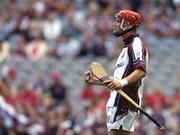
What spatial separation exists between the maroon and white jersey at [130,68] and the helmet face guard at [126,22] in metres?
0.10

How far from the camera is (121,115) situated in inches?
320

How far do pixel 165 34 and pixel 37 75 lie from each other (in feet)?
10.3

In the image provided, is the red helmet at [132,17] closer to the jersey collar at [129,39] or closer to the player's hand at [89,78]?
the jersey collar at [129,39]

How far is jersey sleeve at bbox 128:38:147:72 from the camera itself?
794 centimetres

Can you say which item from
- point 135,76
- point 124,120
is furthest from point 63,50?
point 135,76

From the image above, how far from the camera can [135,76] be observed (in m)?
7.83

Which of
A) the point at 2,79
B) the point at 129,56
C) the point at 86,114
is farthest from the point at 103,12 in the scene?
the point at 129,56

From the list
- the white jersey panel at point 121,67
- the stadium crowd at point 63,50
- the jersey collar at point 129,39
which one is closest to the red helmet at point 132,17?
the jersey collar at point 129,39

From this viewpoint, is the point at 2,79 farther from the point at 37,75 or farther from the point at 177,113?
the point at 177,113

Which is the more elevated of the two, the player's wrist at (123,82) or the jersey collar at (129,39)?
the jersey collar at (129,39)

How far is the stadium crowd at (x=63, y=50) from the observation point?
15.0 m

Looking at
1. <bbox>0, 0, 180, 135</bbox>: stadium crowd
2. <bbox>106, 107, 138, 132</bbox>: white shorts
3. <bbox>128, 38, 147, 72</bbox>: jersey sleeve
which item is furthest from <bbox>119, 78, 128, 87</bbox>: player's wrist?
<bbox>0, 0, 180, 135</bbox>: stadium crowd

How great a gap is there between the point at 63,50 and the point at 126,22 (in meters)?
11.4

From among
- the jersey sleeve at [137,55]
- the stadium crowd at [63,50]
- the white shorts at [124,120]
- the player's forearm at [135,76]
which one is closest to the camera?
the player's forearm at [135,76]
